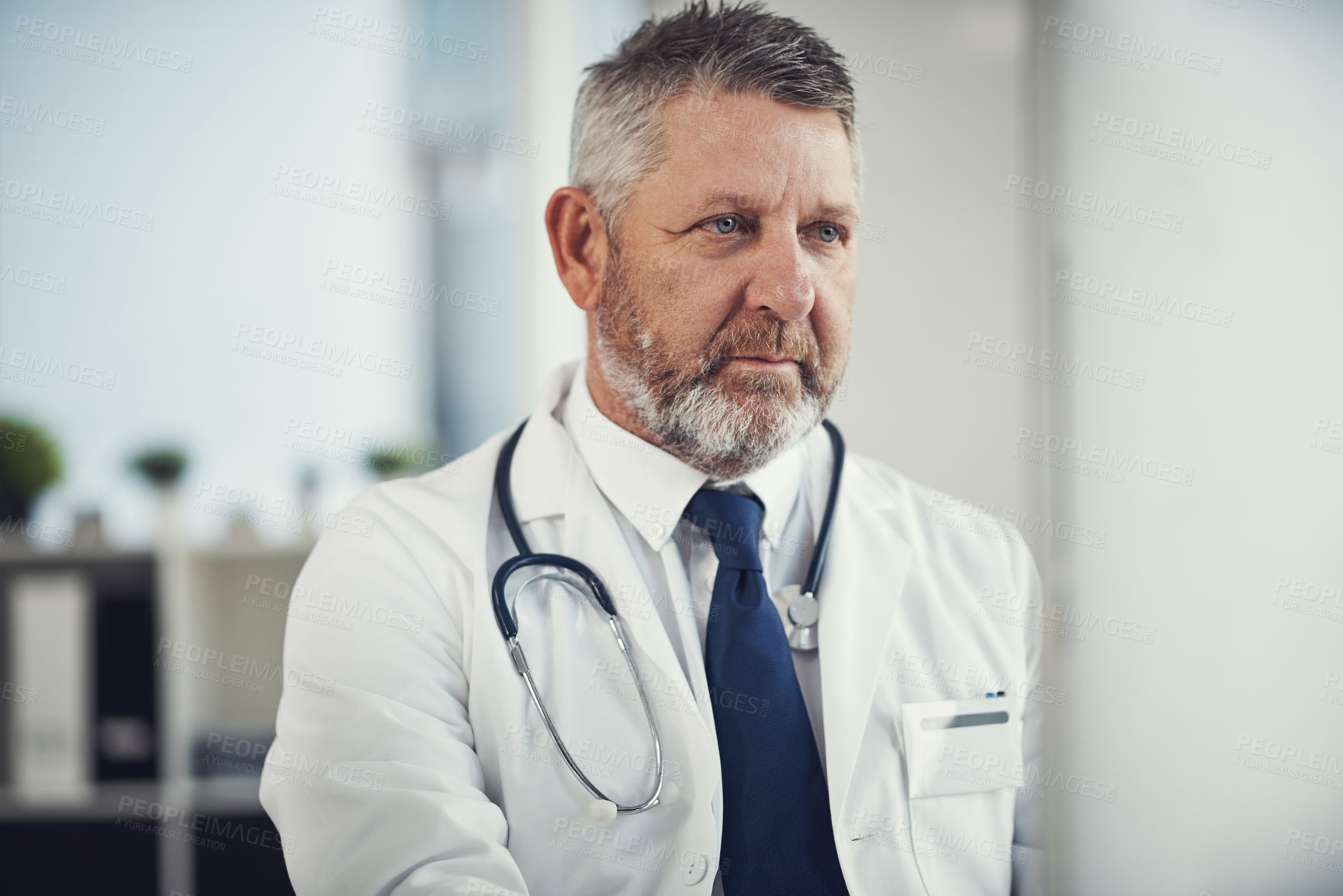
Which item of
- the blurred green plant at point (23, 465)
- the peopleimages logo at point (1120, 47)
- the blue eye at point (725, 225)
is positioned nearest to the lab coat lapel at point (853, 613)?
the blue eye at point (725, 225)

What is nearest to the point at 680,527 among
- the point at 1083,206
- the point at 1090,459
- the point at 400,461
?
the point at 1090,459

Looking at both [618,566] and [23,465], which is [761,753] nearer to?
[618,566]

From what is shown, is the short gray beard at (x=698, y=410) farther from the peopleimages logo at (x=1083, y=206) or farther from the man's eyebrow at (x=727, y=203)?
the peopleimages logo at (x=1083, y=206)

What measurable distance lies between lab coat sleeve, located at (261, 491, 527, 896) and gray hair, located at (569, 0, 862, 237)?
49 cm

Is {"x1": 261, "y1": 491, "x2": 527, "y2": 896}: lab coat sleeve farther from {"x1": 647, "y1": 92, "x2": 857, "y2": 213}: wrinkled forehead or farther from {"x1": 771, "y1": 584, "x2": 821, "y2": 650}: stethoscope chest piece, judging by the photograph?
{"x1": 647, "y1": 92, "x2": 857, "y2": 213}: wrinkled forehead

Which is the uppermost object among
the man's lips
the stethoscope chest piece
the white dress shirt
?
the man's lips

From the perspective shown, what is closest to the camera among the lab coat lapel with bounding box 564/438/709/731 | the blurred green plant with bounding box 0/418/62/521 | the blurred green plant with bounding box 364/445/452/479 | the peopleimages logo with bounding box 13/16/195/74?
the lab coat lapel with bounding box 564/438/709/731

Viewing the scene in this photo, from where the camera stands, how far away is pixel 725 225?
98cm

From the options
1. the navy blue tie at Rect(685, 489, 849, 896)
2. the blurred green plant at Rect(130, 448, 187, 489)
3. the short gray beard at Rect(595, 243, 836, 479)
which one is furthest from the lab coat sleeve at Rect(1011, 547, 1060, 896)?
the blurred green plant at Rect(130, 448, 187, 489)

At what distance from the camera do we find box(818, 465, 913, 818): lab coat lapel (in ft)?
2.99

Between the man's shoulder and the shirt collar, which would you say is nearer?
the shirt collar

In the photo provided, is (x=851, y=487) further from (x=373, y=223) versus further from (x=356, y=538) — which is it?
(x=373, y=223)

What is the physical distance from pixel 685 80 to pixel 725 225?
0.60ft

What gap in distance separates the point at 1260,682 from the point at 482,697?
0.86 m
